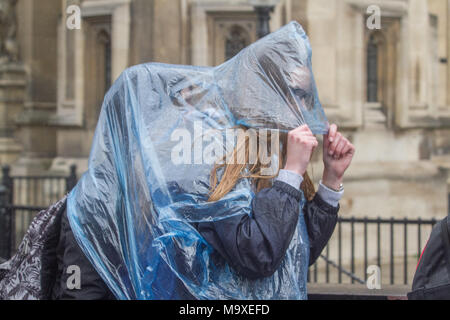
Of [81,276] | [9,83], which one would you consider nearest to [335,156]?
[81,276]

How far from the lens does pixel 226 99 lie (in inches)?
97.0

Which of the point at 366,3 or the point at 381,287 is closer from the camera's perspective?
the point at 381,287

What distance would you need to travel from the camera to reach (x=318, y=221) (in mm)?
2533

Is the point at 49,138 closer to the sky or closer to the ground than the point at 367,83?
closer to the ground

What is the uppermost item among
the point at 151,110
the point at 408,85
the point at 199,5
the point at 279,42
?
the point at 199,5

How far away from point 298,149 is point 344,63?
6788mm

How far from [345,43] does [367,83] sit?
36.9 inches

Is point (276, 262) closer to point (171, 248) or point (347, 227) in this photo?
point (171, 248)

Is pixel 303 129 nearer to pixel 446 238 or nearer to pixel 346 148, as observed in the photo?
pixel 346 148

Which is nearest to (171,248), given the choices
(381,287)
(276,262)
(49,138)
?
(276,262)

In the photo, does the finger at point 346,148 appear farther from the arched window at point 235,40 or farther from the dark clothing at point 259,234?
the arched window at point 235,40

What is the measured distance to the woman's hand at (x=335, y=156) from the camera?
2.54m

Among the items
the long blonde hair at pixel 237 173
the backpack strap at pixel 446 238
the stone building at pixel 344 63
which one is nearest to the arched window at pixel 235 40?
the stone building at pixel 344 63
